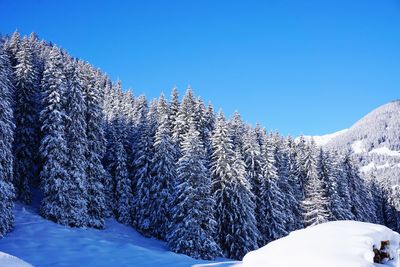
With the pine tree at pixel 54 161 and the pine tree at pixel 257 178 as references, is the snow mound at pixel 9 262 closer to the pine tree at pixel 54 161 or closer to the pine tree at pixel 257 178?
the pine tree at pixel 54 161

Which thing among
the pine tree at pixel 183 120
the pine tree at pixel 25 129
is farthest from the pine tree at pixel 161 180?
the pine tree at pixel 25 129

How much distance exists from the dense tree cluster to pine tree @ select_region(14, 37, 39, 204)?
117 millimetres

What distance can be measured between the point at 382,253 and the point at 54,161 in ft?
107

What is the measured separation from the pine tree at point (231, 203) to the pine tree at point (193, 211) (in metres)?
2.37

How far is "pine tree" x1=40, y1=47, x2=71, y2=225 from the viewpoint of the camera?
36.6 meters

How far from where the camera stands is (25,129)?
42.7 metres

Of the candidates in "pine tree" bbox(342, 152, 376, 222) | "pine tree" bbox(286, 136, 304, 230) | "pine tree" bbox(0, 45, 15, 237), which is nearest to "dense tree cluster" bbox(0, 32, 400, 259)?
"pine tree" bbox(0, 45, 15, 237)

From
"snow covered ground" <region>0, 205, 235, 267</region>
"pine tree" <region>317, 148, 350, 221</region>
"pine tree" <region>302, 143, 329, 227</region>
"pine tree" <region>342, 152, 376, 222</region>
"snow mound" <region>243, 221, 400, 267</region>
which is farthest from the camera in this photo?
"pine tree" <region>342, 152, 376, 222</region>

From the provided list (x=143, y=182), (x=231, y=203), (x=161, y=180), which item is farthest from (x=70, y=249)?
(x=231, y=203)

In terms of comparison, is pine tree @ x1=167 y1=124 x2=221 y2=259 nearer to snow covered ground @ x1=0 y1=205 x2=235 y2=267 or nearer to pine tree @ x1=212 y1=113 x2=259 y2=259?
pine tree @ x1=212 y1=113 x2=259 y2=259

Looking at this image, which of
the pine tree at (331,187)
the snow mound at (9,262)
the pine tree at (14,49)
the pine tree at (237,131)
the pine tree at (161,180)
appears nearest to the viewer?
the snow mound at (9,262)

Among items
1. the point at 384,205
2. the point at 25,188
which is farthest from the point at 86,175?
the point at 384,205

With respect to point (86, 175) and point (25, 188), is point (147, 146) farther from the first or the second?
point (25, 188)

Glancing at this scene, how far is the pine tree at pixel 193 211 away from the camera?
35.7m
